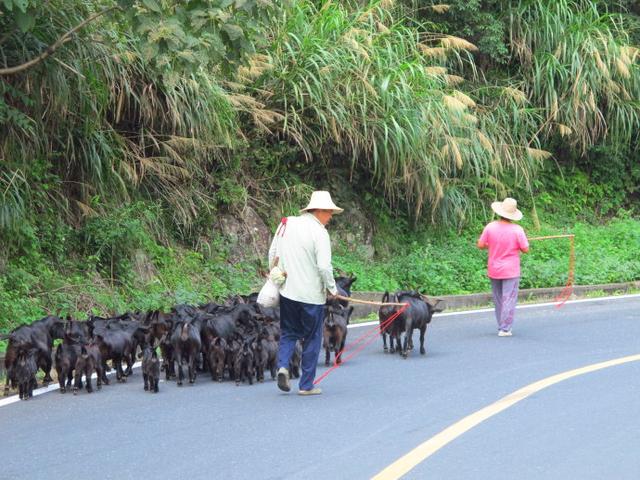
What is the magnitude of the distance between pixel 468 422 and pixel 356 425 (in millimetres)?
877

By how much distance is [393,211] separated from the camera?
21047 millimetres

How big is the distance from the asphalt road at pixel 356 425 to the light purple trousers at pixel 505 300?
54.2 inches

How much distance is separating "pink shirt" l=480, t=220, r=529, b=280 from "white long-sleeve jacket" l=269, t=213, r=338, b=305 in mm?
4369

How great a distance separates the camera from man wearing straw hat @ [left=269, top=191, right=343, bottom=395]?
1016 cm

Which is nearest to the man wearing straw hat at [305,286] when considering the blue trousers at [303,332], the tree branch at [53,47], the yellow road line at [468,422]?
the blue trousers at [303,332]

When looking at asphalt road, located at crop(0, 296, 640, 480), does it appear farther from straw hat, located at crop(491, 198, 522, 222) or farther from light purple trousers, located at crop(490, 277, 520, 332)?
straw hat, located at crop(491, 198, 522, 222)

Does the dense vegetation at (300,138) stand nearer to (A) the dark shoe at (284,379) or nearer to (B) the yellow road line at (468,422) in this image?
(A) the dark shoe at (284,379)

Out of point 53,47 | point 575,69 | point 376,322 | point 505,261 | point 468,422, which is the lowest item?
point 468,422

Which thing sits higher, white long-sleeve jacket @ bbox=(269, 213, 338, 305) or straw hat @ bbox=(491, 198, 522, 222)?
straw hat @ bbox=(491, 198, 522, 222)

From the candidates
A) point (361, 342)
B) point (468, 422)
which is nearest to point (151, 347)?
point (468, 422)

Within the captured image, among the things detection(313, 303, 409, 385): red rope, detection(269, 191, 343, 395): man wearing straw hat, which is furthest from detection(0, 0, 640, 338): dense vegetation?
A: detection(313, 303, 409, 385): red rope

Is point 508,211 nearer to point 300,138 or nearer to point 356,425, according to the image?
point 300,138

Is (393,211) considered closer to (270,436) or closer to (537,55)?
(537,55)

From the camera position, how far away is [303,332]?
10.3 metres
